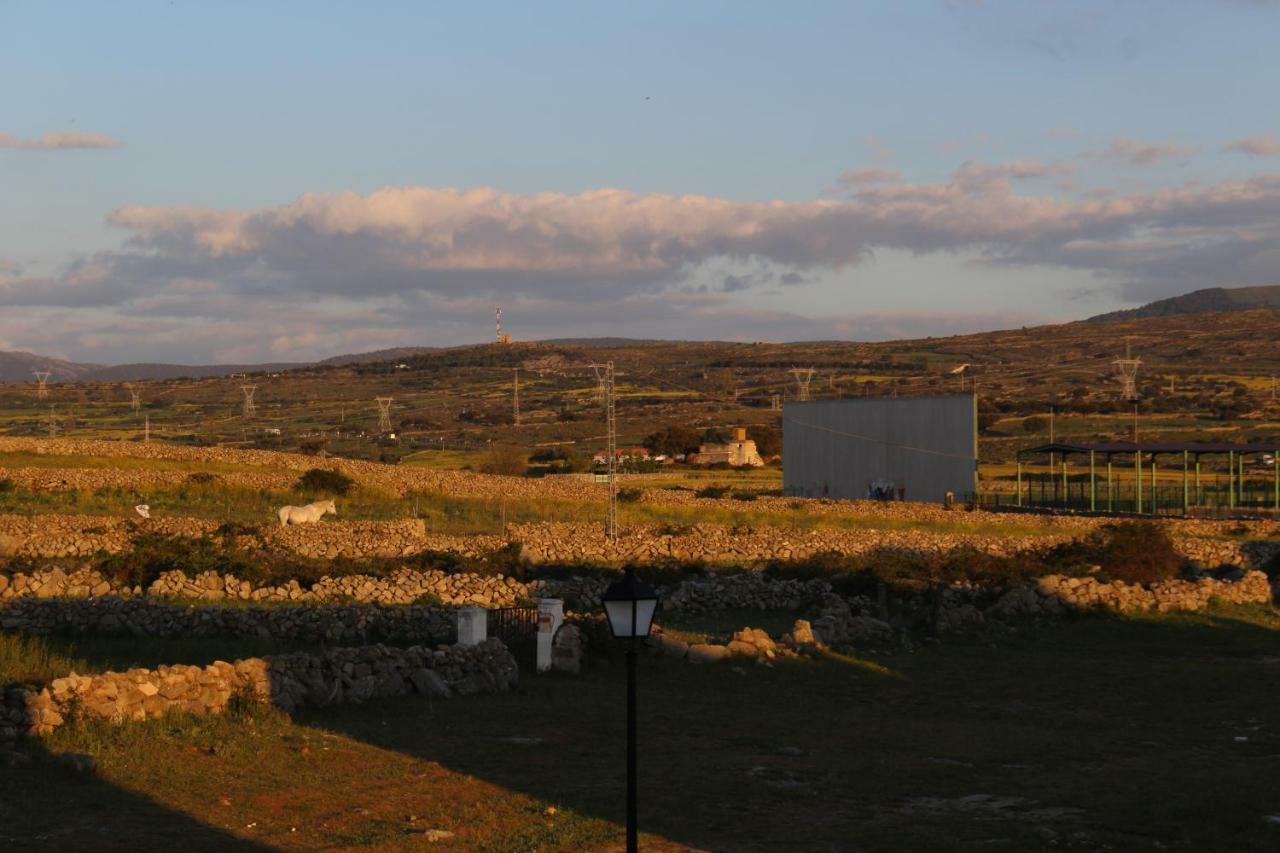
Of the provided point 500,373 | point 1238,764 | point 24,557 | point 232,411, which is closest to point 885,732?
point 1238,764

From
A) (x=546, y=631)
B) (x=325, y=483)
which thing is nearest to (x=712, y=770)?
(x=546, y=631)

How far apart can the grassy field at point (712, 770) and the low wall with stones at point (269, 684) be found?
0.31 metres

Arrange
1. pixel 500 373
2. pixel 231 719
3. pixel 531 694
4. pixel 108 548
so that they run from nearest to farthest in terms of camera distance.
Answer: pixel 231 719, pixel 531 694, pixel 108 548, pixel 500 373

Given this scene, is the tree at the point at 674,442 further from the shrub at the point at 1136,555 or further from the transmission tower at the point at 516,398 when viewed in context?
the shrub at the point at 1136,555

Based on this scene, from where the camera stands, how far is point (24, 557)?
31.1m

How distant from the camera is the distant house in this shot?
90750 mm

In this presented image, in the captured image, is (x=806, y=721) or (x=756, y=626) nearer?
(x=806, y=721)

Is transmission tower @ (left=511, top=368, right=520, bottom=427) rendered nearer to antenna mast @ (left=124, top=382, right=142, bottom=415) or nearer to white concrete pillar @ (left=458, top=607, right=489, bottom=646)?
antenna mast @ (left=124, top=382, right=142, bottom=415)

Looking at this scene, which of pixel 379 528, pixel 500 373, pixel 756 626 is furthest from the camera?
pixel 500 373

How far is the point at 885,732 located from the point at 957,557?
15.7 meters

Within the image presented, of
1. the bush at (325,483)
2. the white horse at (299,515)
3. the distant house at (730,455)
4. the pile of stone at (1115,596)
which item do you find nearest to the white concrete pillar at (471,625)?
the pile of stone at (1115,596)

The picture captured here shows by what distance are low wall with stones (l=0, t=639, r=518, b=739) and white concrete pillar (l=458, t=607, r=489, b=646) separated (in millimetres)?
476

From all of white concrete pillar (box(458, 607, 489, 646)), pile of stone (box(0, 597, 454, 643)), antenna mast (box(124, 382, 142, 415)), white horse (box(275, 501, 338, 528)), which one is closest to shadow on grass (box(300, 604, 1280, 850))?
white concrete pillar (box(458, 607, 489, 646))

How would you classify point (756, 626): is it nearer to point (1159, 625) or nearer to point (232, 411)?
point (1159, 625)
